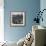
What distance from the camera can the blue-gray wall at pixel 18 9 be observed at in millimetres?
5781

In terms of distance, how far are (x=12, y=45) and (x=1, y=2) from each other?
7.79 feet

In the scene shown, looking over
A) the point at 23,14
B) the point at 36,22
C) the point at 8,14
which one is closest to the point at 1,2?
the point at 8,14

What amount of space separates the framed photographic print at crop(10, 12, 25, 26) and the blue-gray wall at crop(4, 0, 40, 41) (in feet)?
0.55

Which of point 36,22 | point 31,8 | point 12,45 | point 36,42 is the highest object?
point 31,8

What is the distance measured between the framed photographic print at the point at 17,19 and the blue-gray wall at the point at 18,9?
0.17m

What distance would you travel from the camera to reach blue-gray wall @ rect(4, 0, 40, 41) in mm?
5781

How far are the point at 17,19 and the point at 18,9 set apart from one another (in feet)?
1.38

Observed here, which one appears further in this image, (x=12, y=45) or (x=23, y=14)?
(x=23, y=14)

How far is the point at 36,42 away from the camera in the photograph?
271cm

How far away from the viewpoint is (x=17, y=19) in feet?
19.1

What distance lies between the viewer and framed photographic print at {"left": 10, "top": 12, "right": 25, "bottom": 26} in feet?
19.1

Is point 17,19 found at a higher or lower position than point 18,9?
lower

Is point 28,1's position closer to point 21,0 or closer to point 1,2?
point 21,0

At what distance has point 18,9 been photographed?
19.0 feet
